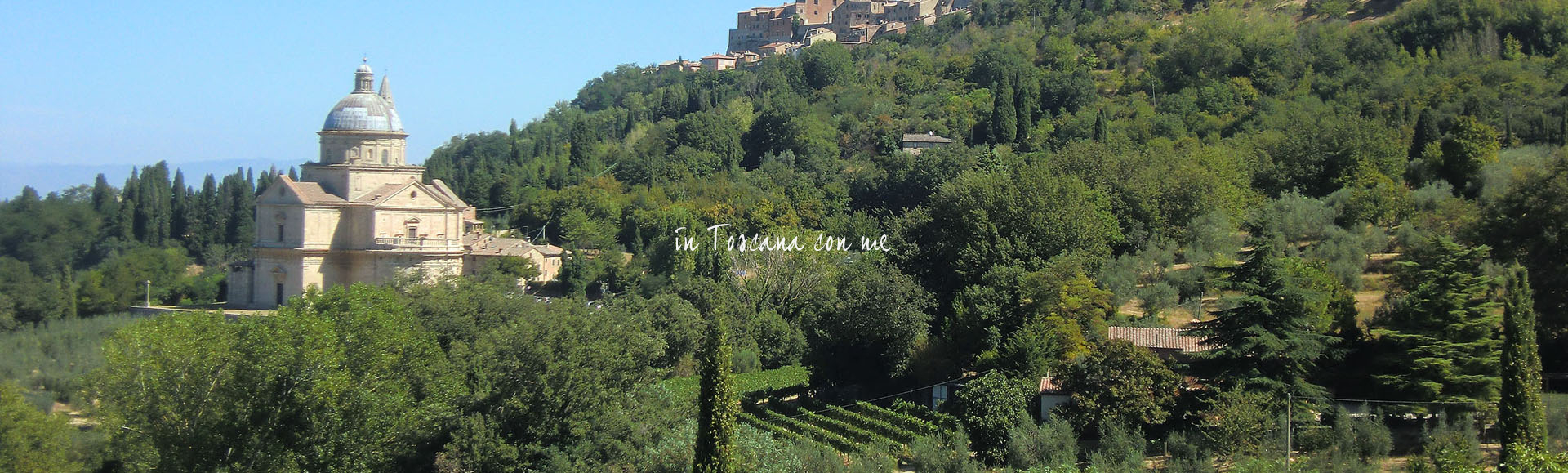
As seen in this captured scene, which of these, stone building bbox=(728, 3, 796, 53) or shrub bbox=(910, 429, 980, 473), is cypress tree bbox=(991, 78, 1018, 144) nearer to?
shrub bbox=(910, 429, 980, 473)

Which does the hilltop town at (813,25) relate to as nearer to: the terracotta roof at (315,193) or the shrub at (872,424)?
the terracotta roof at (315,193)

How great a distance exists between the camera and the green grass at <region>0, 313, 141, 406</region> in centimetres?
3002

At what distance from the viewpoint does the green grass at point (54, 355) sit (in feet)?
98.5

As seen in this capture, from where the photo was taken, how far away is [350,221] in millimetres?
38344

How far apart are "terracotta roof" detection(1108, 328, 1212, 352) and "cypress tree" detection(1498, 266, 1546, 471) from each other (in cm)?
662

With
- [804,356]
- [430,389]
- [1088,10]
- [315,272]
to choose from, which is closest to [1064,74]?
[1088,10]

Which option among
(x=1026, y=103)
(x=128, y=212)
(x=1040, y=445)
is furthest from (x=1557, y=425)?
(x=128, y=212)

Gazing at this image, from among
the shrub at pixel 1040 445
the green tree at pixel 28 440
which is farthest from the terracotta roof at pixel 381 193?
the shrub at pixel 1040 445

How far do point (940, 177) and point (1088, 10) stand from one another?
33.3 metres

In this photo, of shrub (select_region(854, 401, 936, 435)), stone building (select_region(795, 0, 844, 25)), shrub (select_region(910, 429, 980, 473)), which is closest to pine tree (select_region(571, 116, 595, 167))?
shrub (select_region(854, 401, 936, 435))

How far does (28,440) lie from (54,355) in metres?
14.9

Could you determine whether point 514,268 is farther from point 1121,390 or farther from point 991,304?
point 1121,390

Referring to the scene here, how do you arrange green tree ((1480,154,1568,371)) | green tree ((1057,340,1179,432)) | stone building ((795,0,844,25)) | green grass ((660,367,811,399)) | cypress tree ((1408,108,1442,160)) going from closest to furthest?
1. green tree ((1057,340,1179,432))
2. green tree ((1480,154,1568,371))
3. green grass ((660,367,811,399))
4. cypress tree ((1408,108,1442,160))
5. stone building ((795,0,844,25))

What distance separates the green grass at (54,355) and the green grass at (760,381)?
41.6 ft
